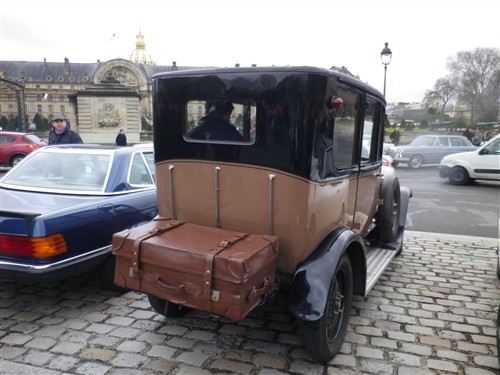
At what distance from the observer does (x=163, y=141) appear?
3.45 meters

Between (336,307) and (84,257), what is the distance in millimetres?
2410

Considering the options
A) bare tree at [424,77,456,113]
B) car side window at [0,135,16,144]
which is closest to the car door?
car side window at [0,135,16,144]

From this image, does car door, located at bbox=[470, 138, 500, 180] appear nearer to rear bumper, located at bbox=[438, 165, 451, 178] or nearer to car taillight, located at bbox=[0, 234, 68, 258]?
rear bumper, located at bbox=[438, 165, 451, 178]

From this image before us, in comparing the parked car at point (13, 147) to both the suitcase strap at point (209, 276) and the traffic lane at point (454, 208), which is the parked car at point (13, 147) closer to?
the traffic lane at point (454, 208)

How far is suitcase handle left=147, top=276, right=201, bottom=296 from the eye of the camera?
2.65 meters

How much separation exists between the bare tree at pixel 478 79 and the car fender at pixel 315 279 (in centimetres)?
5597

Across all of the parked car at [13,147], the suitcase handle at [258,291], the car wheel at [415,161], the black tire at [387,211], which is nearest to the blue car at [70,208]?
the suitcase handle at [258,291]

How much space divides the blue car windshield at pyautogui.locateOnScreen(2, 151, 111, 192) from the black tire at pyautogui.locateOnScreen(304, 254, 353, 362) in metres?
2.78

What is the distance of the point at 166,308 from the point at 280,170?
1.74m

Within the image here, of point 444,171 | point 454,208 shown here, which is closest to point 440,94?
point 444,171

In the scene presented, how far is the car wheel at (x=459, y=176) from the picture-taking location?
13336mm

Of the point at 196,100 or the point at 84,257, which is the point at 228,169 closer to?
the point at 196,100

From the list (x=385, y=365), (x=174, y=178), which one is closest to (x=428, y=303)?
(x=385, y=365)

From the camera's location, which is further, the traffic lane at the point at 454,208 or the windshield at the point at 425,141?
the windshield at the point at 425,141
